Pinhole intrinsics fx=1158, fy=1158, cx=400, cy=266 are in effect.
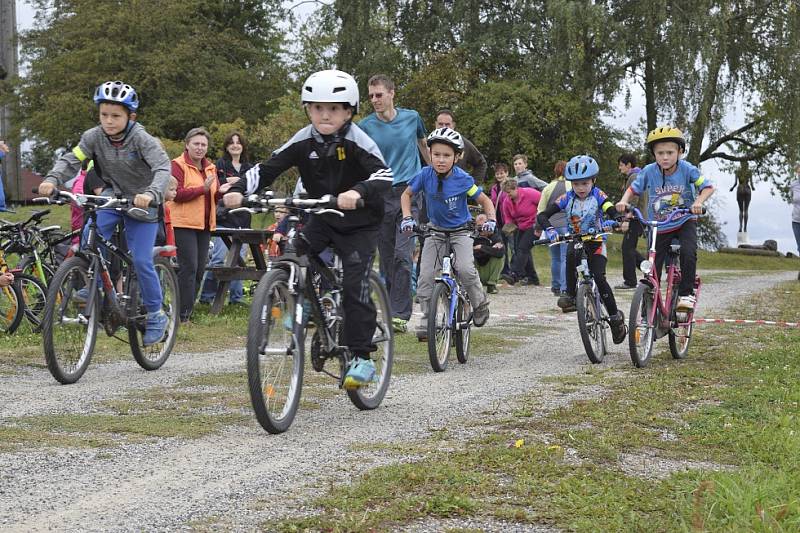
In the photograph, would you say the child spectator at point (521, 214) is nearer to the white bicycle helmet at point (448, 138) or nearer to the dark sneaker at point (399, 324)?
the dark sneaker at point (399, 324)

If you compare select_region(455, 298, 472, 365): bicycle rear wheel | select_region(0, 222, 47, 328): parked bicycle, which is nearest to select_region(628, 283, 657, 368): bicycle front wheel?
select_region(455, 298, 472, 365): bicycle rear wheel

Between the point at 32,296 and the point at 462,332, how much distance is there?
4.57 metres

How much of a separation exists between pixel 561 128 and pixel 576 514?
127ft

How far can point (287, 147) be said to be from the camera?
6695 mm

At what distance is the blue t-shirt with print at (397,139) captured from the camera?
36.9 feet

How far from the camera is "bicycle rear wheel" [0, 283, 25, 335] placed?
11.4m

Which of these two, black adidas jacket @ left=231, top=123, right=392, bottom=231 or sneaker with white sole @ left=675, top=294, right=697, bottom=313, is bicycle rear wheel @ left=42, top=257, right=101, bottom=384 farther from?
sneaker with white sole @ left=675, top=294, right=697, bottom=313

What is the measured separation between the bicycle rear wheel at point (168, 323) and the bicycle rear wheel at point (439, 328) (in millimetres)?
2111

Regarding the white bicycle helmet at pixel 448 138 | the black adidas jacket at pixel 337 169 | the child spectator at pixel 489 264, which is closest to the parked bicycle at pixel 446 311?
the white bicycle helmet at pixel 448 138

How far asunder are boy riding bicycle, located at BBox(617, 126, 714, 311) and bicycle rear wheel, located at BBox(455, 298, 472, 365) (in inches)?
63.3

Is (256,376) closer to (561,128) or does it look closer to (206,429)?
(206,429)

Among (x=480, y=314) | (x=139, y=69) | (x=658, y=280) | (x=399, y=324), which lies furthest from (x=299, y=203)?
(x=139, y=69)

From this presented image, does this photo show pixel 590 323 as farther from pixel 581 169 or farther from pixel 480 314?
pixel 581 169

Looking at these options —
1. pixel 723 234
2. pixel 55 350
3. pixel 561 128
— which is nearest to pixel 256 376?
pixel 55 350
